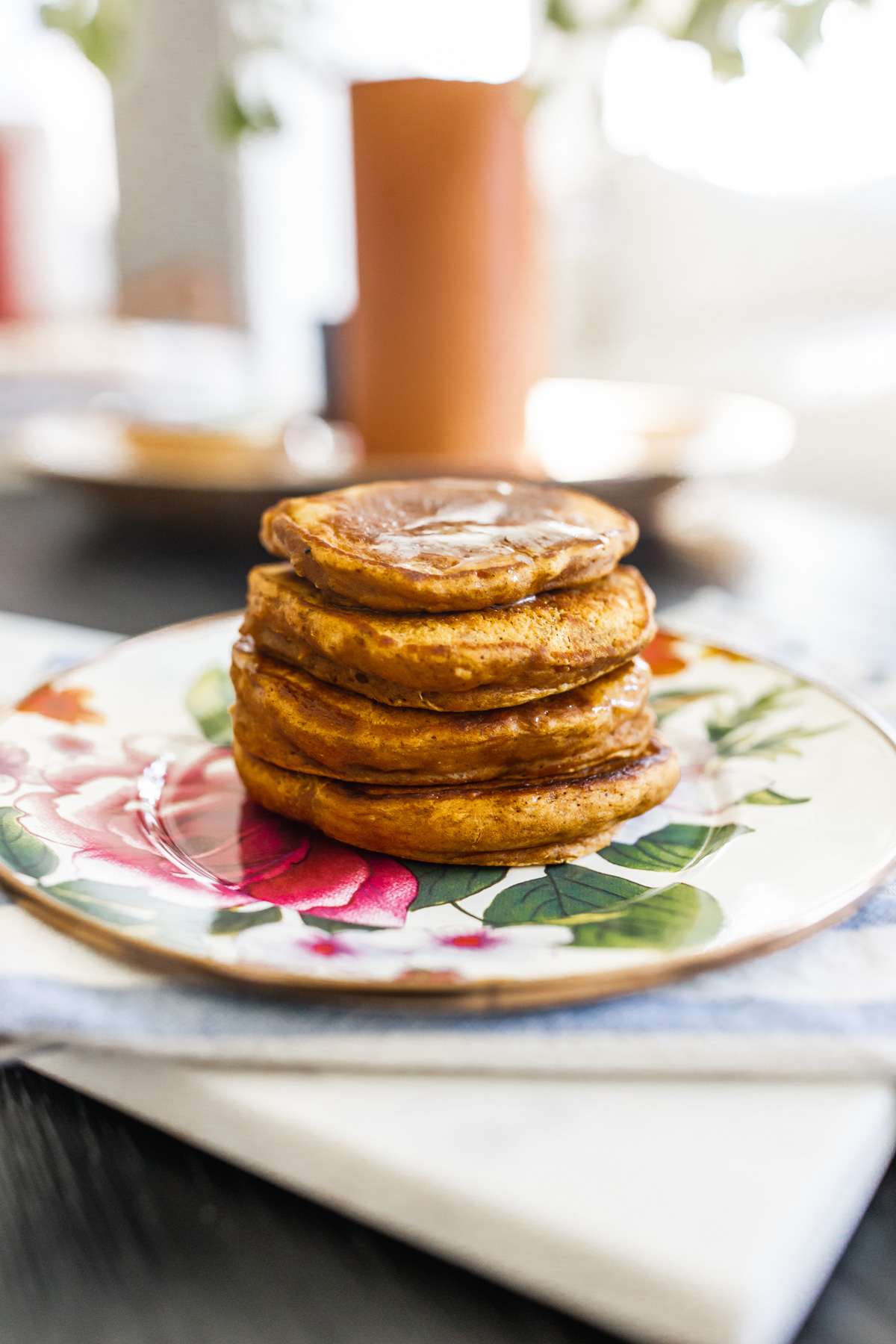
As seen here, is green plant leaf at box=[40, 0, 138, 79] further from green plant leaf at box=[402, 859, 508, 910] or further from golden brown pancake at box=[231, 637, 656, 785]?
green plant leaf at box=[402, 859, 508, 910]

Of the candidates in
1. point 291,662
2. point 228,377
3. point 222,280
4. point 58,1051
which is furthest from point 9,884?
point 222,280

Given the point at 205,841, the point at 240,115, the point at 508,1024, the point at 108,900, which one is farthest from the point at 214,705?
the point at 240,115

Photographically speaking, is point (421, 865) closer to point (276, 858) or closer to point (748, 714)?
point (276, 858)

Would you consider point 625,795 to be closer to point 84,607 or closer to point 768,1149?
point 768,1149

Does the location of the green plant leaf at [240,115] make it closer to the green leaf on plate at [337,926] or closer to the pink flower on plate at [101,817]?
the pink flower on plate at [101,817]

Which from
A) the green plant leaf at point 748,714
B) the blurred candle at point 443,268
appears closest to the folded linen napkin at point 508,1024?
the green plant leaf at point 748,714

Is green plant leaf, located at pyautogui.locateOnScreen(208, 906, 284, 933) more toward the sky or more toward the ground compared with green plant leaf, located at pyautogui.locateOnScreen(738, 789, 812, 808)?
more toward the sky

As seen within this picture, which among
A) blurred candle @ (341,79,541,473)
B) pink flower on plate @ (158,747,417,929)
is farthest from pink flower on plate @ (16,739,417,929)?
blurred candle @ (341,79,541,473)

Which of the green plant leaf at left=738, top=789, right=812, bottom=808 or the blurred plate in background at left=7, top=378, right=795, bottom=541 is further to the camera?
the blurred plate in background at left=7, top=378, right=795, bottom=541
